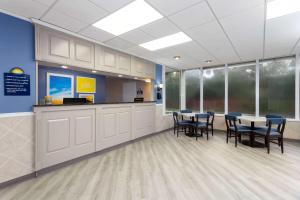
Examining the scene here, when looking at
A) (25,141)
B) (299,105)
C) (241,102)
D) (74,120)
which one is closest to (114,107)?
(74,120)

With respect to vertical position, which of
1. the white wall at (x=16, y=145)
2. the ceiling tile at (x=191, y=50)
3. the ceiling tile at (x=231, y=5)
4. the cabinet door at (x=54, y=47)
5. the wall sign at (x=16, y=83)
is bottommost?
the white wall at (x=16, y=145)

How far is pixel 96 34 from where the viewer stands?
292 cm

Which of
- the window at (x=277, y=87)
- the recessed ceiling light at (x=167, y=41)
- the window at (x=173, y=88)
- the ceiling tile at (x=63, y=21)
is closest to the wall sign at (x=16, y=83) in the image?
the ceiling tile at (x=63, y=21)

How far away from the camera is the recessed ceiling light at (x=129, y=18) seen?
2.11 metres

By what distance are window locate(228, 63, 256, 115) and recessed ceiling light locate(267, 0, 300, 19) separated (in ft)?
10.9

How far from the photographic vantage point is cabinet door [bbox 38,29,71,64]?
98.7 inches

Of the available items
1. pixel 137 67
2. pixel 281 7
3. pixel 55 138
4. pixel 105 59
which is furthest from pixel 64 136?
pixel 281 7

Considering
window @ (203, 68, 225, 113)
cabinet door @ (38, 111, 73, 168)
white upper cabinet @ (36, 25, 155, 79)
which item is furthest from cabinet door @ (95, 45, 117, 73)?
window @ (203, 68, 225, 113)

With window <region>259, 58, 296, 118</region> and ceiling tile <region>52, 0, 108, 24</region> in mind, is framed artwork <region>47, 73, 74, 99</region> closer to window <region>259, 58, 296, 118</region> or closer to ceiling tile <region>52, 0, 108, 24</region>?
ceiling tile <region>52, 0, 108, 24</region>

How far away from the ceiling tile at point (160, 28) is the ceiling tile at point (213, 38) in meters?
0.35

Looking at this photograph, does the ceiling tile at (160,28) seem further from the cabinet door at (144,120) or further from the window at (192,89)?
the window at (192,89)

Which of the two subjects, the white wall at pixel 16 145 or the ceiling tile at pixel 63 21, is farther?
the ceiling tile at pixel 63 21

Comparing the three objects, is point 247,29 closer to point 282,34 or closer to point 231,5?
point 282,34

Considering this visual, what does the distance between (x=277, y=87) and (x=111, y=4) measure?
5.60 metres
